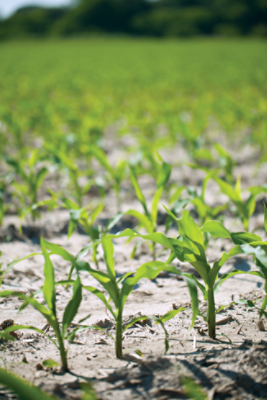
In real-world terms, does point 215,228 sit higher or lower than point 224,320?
higher

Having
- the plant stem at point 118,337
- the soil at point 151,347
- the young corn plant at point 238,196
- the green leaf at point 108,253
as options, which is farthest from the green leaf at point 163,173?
the plant stem at point 118,337

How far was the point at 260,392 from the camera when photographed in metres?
0.96

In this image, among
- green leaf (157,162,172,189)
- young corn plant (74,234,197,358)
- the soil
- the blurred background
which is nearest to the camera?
the soil

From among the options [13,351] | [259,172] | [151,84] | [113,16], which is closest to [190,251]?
[13,351]

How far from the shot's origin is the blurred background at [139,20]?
64.1 meters

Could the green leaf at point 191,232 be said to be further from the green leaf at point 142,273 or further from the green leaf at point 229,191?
the green leaf at point 229,191

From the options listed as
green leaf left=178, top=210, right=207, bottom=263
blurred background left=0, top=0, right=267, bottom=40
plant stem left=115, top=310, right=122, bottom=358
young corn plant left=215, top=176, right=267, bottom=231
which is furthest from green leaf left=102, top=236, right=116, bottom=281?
blurred background left=0, top=0, right=267, bottom=40

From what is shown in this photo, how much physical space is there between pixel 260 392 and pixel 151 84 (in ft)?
32.0

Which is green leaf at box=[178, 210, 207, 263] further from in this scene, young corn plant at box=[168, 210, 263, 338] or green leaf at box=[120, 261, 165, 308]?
green leaf at box=[120, 261, 165, 308]

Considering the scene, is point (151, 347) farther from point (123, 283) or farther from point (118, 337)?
point (123, 283)

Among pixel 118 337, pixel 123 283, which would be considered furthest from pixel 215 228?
pixel 118 337

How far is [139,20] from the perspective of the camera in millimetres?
72000

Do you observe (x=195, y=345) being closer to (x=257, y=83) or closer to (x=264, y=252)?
(x=264, y=252)

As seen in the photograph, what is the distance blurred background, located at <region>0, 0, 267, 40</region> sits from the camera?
210 feet
